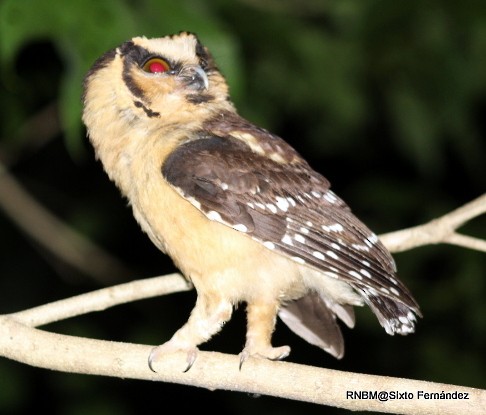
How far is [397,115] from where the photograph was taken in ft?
21.3

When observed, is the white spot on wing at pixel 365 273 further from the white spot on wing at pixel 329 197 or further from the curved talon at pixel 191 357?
the curved talon at pixel 191 357

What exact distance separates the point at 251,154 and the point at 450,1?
225 centimetres

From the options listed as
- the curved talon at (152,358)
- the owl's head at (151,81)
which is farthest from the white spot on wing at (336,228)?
the curved talon at (152,358)

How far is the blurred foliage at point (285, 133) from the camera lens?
13.8 feet

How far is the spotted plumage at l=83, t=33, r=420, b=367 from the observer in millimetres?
3652

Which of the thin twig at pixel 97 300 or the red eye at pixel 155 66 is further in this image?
the red eye at pixel 155 66

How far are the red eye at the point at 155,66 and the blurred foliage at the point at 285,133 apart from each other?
0.53 ft

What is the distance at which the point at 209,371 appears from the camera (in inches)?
132

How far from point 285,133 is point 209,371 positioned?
5790 mm

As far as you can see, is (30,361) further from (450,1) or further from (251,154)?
(450,1)

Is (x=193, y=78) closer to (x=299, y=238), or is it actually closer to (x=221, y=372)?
(x=299, y=238)

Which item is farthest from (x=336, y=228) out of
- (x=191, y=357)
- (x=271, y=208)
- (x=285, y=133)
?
(x=285, y=133)

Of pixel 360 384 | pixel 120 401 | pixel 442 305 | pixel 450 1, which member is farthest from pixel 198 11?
pixel 120 401

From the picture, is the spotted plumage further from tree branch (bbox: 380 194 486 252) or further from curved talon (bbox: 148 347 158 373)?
tree branch (bbox: 380 194 486 252)
